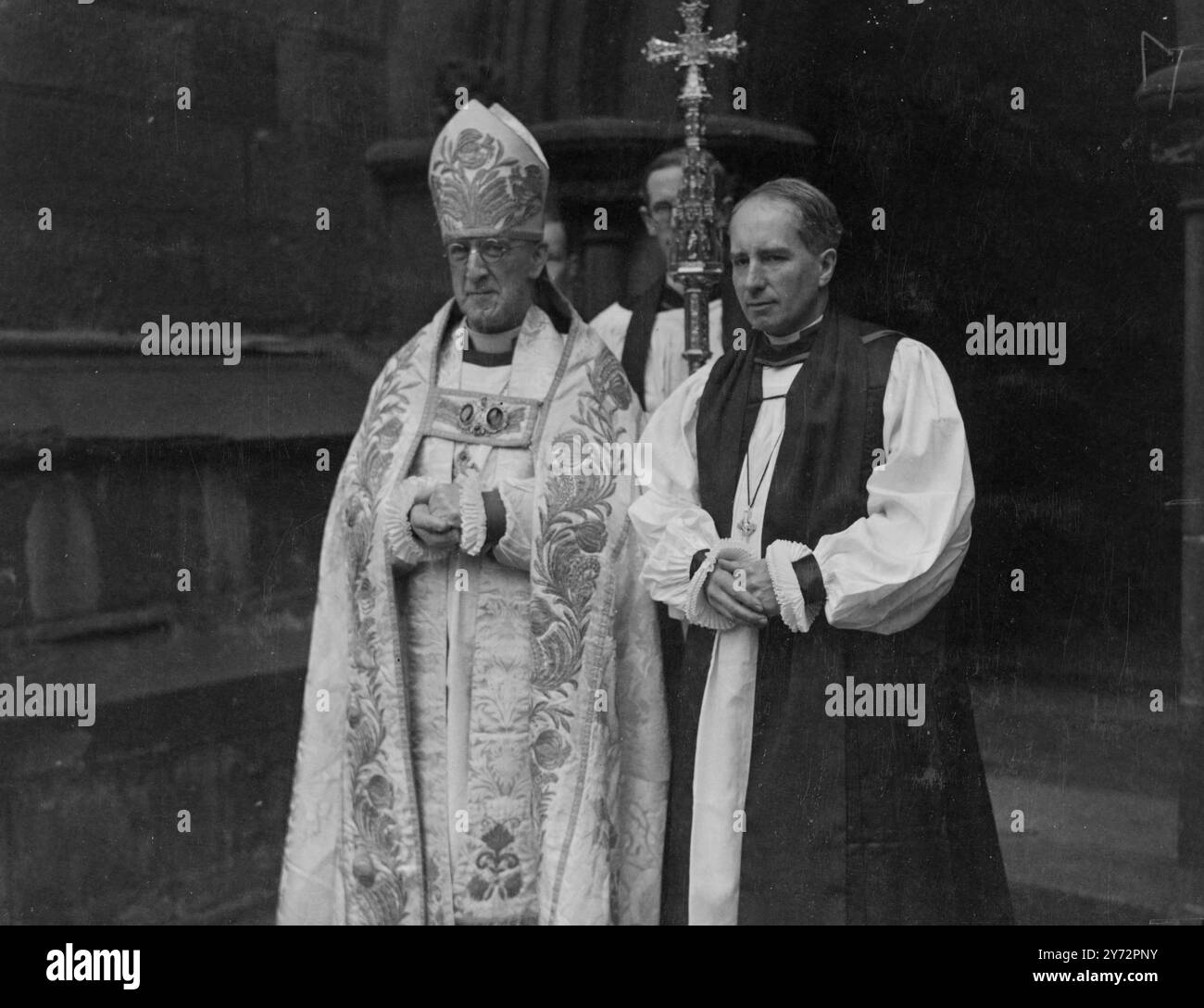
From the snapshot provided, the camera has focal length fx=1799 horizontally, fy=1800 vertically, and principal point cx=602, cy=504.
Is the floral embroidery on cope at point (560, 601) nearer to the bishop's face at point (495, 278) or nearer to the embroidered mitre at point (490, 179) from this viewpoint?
the bishop's face at point (495, 278)

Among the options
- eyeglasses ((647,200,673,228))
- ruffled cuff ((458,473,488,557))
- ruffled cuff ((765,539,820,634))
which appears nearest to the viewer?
ruffled cuff ((765,539,820,634))

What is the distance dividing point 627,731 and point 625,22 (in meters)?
1.78

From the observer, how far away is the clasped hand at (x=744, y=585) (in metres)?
4.26

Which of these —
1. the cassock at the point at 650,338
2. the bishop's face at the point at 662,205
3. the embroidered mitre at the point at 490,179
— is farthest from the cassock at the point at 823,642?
the embroidered mitre at the point at 490,179

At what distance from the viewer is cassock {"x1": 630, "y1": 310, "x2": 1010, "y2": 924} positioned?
4.23 m

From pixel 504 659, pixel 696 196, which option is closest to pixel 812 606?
pixel 504 659

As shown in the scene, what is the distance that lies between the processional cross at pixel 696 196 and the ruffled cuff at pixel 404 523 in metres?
0.74

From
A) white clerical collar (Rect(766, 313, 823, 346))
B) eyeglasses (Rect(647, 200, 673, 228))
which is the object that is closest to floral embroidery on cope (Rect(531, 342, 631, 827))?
white clerical collar (Rect(766, 313, 823, 346))

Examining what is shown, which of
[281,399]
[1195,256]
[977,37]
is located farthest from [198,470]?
A: [1195,256]

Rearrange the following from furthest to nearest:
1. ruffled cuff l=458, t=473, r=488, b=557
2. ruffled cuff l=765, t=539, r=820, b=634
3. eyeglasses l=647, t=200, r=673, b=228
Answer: eyeglasses l=647, t=200, r=673, b=228
ruffled cuff l=458, t=473, r=488, b=557
ruffled cuff l=765, t=539, r=820, b=634

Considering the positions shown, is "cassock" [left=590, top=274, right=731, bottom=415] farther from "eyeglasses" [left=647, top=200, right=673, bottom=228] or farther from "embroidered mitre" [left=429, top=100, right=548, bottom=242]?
"embroidered mitre" [left=429, top=100, right=548, bottom=242]

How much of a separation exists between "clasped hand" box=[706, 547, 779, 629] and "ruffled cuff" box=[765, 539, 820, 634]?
0.02 metres

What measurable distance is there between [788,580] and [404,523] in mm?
952
